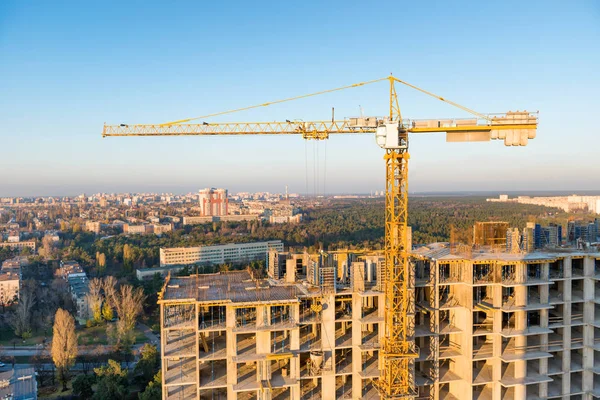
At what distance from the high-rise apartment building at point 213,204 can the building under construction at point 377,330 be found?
362ft

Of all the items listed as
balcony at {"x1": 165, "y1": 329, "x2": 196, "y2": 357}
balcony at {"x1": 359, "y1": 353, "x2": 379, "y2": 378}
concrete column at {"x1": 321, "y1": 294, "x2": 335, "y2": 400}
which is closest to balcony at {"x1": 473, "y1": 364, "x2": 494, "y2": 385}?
balcony at {"x1": 359, "y1": 353, "x2": 379, "y2": 378}

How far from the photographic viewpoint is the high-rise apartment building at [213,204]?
12519 cm

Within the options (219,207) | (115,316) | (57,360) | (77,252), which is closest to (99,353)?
(57,360)

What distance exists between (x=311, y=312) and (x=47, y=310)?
34.8 m

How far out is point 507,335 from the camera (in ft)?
47.6

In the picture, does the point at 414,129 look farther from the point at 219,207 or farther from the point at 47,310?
the point at 219,207

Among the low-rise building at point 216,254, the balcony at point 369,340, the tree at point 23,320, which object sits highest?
the balcony at point 369,340

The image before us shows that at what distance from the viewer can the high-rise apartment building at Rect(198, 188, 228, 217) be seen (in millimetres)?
125188

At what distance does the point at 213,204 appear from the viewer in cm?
12631

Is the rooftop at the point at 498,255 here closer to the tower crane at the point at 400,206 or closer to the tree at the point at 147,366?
the tower crane at the point at 400,206

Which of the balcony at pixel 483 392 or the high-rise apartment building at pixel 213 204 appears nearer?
the balcony at pixel 483 392

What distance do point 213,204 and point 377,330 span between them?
114058mm

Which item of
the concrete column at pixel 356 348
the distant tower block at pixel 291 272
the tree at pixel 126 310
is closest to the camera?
the concrete column at pixel 356 348

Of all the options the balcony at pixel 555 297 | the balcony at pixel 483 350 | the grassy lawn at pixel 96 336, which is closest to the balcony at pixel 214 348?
the balcony at pixel 483 350
